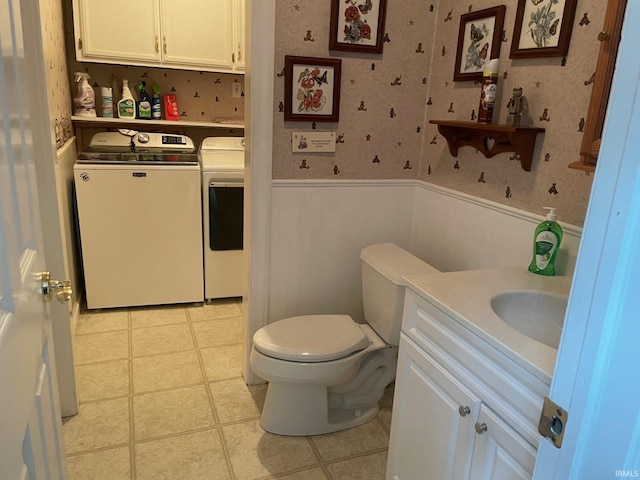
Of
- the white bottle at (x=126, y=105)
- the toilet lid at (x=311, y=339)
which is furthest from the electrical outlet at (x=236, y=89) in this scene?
the toilet lid at (x=311, y=339)

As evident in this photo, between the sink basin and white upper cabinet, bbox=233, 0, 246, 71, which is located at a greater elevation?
white upper cabinet, bbox=233, 0, 246, 71

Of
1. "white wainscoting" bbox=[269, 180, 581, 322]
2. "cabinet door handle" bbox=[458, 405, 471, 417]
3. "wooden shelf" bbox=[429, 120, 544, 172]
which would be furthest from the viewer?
"white wainscoting" bbox=[269, 180, 581, 322]

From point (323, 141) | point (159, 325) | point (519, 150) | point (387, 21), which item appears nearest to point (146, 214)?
point (159, 325)

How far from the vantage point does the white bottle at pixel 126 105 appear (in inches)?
125

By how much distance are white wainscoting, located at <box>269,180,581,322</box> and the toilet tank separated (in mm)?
206

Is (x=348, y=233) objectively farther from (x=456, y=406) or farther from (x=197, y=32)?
(x=197, y=32)

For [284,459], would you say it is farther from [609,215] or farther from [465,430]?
[609,215]

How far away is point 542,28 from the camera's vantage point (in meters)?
1.59

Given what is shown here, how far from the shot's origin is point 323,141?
6.93 feet

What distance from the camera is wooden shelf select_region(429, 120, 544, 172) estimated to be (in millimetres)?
1632

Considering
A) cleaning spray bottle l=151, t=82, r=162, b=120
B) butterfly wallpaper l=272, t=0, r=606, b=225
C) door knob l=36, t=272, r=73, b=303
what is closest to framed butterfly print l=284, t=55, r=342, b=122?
butterfly wallpaper l=272, t=0, r=606, b=225

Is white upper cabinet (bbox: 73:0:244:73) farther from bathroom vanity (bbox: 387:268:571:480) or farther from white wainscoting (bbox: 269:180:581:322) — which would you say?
bathroom vanity (bbox: 387:268:571:480)

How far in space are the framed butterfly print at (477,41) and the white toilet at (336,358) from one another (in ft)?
2.62
